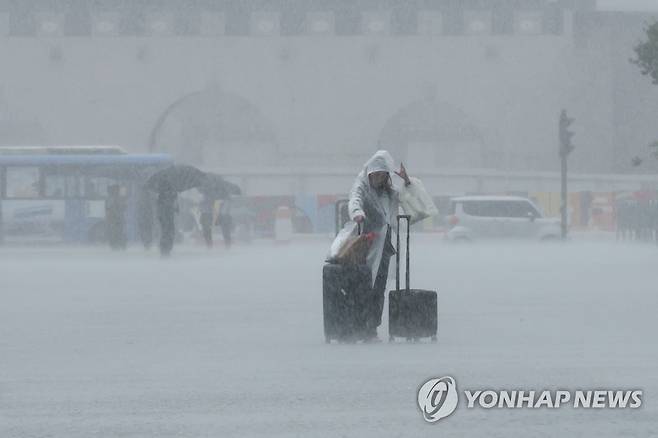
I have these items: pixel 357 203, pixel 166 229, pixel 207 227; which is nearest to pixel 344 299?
pixel 357 203

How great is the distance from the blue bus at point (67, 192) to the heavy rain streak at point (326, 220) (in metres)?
0.07

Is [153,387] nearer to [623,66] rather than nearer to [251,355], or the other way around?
→ [251,355]

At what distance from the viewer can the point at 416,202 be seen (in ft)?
43.0

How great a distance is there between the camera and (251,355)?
481 inches

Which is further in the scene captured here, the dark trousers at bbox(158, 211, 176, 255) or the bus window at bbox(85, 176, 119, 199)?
the bus window at bbox(85, 176, 119, 199)

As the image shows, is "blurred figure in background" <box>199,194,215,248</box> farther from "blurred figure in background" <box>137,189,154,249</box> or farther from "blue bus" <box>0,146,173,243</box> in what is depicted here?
"blue bus" <box>0,146,173,243</box>

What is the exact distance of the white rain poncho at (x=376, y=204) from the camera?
1290 centimetres

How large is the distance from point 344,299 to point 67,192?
31967 millimetres

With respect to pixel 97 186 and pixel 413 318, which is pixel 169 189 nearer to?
pixel 97 186

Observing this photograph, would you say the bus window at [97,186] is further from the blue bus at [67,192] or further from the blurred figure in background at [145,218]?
the blurred figure in background at [145,218]

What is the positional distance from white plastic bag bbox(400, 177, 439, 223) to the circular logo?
302 cm

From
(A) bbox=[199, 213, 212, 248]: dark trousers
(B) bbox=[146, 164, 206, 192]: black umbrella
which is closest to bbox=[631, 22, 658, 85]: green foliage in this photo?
(B) bbox=[146, 164, 206, 192]: black umbrella

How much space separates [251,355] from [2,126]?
2485 inches

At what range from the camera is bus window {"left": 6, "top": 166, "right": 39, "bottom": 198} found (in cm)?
4422
